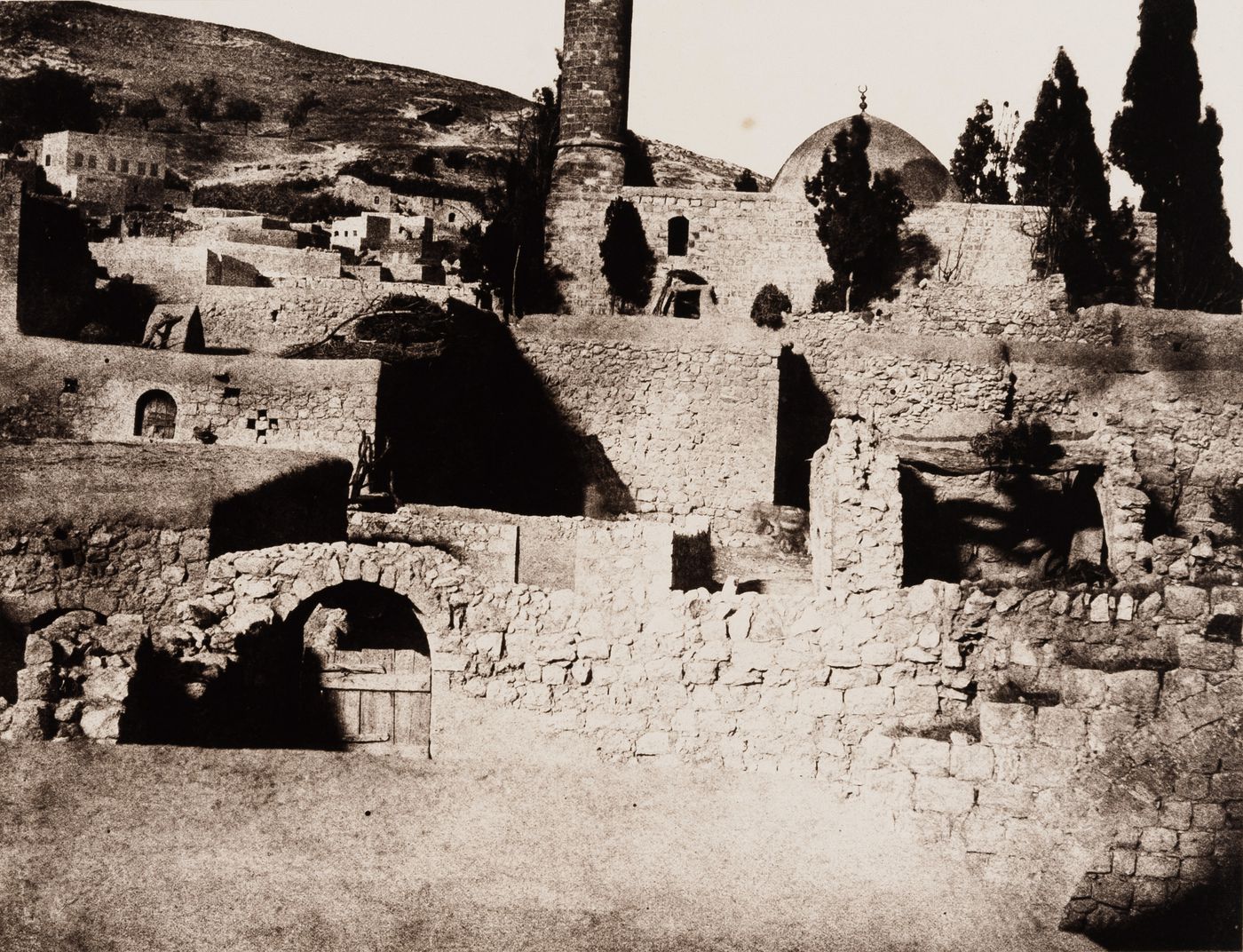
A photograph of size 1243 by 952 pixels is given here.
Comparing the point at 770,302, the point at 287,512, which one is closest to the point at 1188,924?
the point at 287,512

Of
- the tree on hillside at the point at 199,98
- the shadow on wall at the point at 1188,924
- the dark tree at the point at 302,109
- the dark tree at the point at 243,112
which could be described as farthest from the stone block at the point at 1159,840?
the dark tree at the point at 302,109

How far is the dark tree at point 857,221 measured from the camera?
26.4 metres

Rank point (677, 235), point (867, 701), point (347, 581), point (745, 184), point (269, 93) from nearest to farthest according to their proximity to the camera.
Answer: point (867, 701) < point (347, 581) < point (677, 235) < point (745, 184) < point (269, 93)

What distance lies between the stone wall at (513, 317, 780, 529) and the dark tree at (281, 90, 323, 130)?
198 ft

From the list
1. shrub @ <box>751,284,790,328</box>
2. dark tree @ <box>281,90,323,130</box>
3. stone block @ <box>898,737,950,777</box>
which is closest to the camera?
stone block @ <box>898,737,950,777</box>

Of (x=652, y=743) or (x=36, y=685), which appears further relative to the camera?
(x=652, y=743)

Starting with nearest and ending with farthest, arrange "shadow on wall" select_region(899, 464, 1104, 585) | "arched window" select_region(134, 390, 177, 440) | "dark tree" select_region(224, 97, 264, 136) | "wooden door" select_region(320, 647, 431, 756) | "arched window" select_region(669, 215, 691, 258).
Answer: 1. "wooden door" select_region(320, 647, 431, 756)
2. "arched window" select_region(134, 390, 177, 440)
3. "shadow on wall" select_region(899, 464, 1104, 585)
4. "arched window" select_region(669, 215, 691, 258)
5. "dark tree" select_region(224, 97, 264, 136)

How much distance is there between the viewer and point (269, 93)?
3159 inches

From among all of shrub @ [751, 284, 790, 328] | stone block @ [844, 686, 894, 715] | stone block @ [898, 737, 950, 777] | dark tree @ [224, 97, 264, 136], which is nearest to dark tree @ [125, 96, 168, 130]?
dark tree @ [224, 97, 264, 136]

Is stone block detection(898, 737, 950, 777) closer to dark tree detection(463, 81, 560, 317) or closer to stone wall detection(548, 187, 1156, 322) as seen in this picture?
stone wall detection(548, 187, 1156, 322)

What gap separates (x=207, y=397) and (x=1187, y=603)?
1313cm

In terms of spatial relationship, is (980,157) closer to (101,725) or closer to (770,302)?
(770,302)

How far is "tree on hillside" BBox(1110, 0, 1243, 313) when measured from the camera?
24250 millimetres

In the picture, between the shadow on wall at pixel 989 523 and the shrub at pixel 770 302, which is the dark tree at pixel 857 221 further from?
the shadow on wall at pixel 989 523
